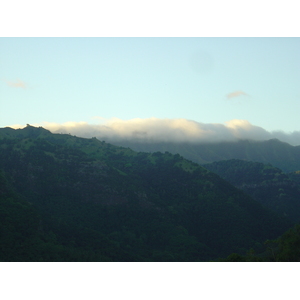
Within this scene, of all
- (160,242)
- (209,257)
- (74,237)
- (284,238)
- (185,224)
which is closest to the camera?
(284,238)

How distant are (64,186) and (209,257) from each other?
84320mm

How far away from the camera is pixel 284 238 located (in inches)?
4178

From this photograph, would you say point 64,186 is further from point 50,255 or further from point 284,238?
point 284,238

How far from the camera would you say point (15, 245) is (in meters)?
108

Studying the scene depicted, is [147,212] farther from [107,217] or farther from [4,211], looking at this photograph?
[4,211]

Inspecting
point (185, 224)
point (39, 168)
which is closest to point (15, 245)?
point (39, 168)

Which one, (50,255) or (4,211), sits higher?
(4,211)

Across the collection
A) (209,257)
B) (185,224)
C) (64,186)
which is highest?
(64,186)

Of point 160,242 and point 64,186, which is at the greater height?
point 64,186

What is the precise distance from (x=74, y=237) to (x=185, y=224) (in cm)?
7417

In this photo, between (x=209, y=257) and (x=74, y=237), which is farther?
(x=209, y=257)

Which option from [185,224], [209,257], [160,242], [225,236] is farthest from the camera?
[185,224]

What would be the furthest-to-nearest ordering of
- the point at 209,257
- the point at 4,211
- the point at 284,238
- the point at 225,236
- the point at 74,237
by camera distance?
1. the point at 225,236
2. the point at 209,257
3. the point at 74,237
4. the point at 4,211
5. the point at 284,238

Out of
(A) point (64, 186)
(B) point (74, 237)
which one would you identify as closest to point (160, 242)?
(B) point (74, 237)
